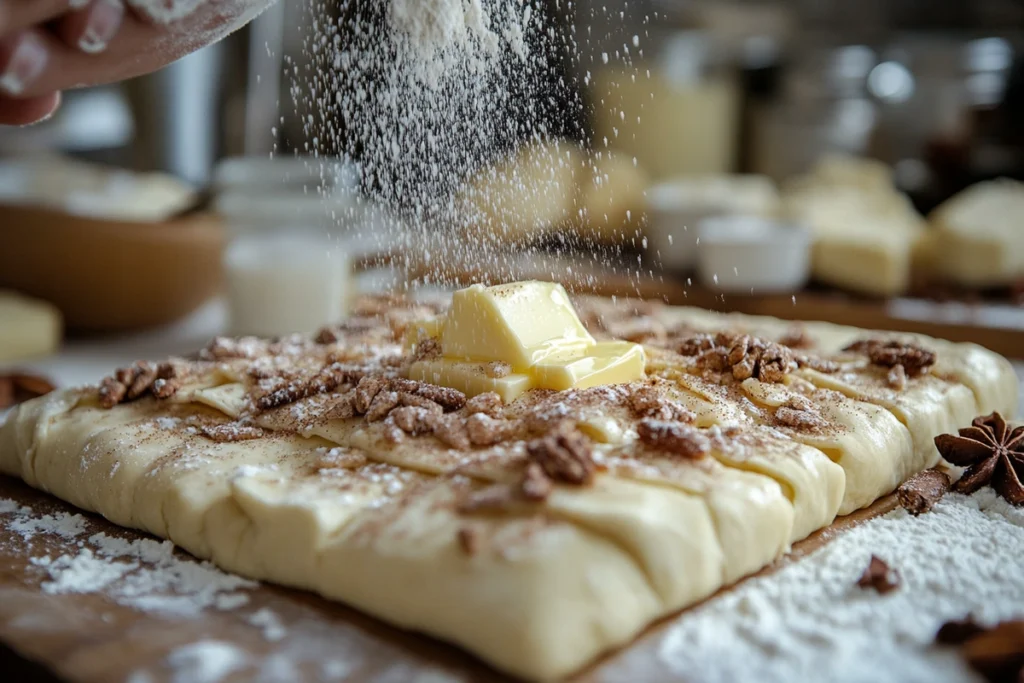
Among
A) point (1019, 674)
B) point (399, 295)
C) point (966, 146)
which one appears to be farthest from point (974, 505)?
point (966, 146)

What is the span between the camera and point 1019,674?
3.82 ft

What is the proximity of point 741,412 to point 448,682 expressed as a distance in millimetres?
838

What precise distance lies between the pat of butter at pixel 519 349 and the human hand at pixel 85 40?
0.68 metres

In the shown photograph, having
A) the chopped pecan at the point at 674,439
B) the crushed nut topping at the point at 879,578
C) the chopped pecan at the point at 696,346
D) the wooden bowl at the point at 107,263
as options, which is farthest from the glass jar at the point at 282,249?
the crushed nut topping at the point at 879,578

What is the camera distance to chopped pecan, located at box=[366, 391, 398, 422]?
1.72 meters

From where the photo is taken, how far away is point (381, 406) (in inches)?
68.0

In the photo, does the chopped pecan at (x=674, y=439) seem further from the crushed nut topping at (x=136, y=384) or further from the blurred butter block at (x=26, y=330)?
the blurred butter block at (x=26, y=330)

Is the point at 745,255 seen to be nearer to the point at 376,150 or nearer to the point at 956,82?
the point at 376,150

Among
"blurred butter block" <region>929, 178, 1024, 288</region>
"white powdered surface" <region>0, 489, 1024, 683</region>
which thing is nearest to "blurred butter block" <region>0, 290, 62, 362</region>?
"white powdered surface" <region>0, 489, 1024, 683</region>

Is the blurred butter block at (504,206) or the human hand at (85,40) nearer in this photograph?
the human hand at (85,40)

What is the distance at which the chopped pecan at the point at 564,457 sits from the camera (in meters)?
1.40

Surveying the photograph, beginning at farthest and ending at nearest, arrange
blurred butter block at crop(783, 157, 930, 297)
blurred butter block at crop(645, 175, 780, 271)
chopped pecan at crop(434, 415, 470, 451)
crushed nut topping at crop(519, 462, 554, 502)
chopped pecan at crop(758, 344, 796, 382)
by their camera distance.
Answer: blurred butter block at crop(645, 175, 780, 271)
blurred butter block at crop(783, 157, 930, 297)
chopped pecan at crop(758, 344, 796, 382)
chopped pecan at crop(434, 415, 470, 451)
crushed nut topping at crop(519, 462, 554, 502)

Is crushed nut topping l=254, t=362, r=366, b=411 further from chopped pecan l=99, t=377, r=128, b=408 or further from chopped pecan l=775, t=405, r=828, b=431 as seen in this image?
chopped pecan l=775, t=405, r=828, b=431

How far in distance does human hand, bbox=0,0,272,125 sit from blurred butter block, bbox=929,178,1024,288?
293 cm
